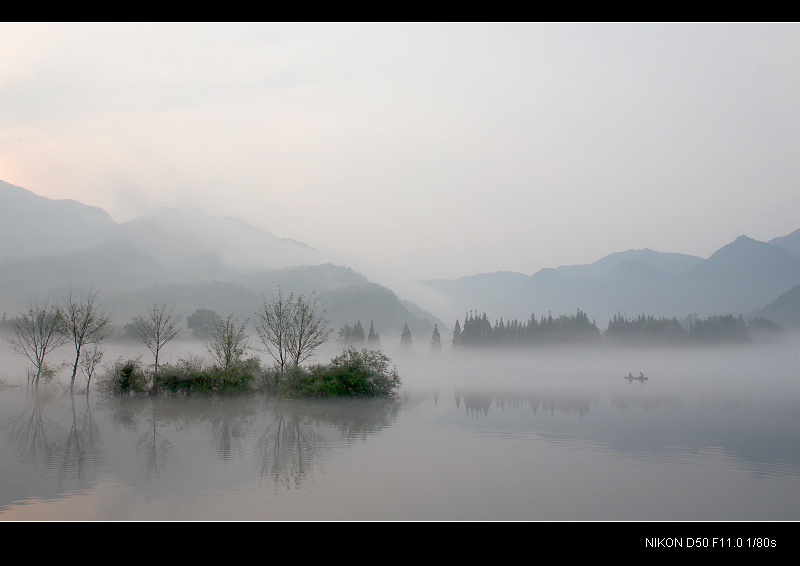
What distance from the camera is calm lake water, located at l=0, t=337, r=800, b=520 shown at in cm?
984

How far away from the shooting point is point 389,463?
13.3m

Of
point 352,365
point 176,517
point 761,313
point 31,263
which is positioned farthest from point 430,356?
point 31,263

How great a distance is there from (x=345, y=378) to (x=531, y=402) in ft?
35.0

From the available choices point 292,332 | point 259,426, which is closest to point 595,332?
point 292,332

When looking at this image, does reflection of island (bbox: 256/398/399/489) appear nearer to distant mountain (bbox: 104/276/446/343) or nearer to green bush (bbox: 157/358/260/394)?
green bush (bbox: 157/358/260/394)

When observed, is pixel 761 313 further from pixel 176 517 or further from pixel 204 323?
pixel 176 517

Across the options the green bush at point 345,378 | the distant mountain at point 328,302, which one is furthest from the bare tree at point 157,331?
the distant mountain at point 328,302

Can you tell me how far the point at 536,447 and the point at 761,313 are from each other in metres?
204

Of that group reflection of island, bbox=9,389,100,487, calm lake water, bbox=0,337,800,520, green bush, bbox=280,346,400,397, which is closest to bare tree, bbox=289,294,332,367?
green bush, bbox=280,346,400,397

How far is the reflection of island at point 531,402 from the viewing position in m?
26.8

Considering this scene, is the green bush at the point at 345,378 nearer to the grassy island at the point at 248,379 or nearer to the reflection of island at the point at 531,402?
the grassy island at the point at 248,379

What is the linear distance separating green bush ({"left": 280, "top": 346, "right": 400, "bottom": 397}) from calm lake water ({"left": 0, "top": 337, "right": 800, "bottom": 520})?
3.22 meters

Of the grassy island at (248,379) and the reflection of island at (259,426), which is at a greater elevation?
the grassy island at (248,379)

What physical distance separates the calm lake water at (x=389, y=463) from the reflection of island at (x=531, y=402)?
0.59 m
